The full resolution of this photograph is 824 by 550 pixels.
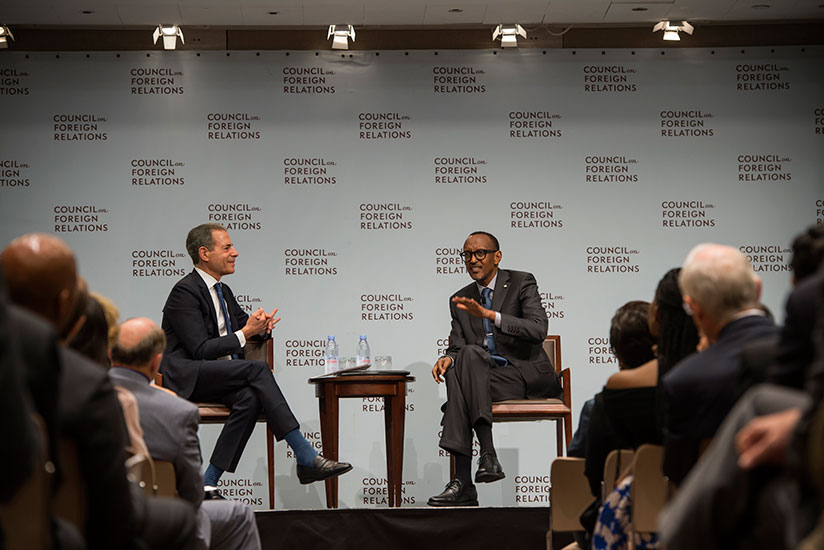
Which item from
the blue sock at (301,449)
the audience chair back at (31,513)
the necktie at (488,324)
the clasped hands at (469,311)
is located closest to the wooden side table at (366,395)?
the blue sock at (301,449)

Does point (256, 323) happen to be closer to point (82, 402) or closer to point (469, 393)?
point (469, 393)

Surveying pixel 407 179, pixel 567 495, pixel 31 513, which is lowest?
pixel 567 495

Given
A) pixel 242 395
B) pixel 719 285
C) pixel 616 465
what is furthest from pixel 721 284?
pixel 242 395

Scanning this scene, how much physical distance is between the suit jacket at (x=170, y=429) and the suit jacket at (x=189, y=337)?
207 cm

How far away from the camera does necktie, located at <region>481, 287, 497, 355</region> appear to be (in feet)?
17.7

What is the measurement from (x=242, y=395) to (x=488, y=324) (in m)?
1.44

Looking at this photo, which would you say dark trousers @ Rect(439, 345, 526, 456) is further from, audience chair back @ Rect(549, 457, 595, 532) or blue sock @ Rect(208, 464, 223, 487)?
audience chair back @ Rect(549, 457, 595, 532)

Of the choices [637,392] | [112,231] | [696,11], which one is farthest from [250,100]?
[637,392]

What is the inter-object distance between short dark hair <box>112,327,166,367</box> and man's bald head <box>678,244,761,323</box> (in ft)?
5.28

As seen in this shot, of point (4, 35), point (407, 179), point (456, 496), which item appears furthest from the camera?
point (407, 179)

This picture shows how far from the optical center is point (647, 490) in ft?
8.79

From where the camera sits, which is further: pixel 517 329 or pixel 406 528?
pixel 517 329

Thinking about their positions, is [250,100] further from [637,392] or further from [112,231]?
[637,392]

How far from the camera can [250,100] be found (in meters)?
6.43
